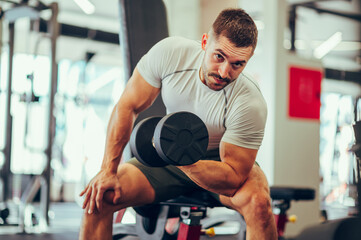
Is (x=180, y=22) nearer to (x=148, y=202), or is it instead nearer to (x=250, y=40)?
(x=250, y=40)

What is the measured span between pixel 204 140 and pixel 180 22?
2.24 ft

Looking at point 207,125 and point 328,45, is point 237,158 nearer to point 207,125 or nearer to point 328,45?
point 207,125

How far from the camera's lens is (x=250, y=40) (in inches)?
44.8

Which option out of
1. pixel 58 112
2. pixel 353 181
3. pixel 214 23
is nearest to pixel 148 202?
pixel 214 23

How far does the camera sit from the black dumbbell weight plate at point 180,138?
39.1 inches

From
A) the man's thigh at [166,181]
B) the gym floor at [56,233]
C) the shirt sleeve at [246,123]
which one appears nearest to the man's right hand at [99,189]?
the man's thigh at [166,181]

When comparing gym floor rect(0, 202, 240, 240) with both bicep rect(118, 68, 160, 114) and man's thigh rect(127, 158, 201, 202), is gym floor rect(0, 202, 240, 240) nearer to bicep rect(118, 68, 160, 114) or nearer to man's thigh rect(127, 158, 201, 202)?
man's thigh rect(127, 158, 201, 202)

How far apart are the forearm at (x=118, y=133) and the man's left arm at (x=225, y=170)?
232 millimetres

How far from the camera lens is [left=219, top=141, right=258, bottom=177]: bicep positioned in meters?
1.27

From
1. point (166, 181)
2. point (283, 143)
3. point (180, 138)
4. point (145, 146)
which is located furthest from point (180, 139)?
point (283, 143)

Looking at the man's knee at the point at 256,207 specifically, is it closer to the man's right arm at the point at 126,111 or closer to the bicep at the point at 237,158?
the bicep at the point at 237,158

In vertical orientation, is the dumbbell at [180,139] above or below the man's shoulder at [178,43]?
below

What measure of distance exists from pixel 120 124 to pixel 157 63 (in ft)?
0.69

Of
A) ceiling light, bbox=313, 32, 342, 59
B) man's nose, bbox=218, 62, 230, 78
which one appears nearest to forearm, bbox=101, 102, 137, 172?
man's nose, bbox=218, 62, 230, 78
